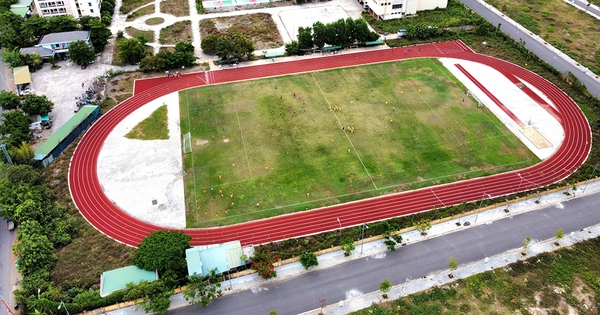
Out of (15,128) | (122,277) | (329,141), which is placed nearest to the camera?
(122,277)

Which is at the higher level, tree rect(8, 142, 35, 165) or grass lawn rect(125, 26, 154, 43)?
grass lawn rect(125, 26, 154, 43)

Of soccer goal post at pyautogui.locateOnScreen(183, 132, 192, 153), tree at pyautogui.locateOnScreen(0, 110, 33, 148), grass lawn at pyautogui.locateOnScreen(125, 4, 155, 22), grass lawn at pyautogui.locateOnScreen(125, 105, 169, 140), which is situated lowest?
soccer goal post at pyautogui.locateOnScreen(183, 132, 192, 153)

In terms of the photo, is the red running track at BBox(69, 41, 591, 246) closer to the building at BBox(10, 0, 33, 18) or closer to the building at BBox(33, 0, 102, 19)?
the building at BBox(33, 0, 102, 19)

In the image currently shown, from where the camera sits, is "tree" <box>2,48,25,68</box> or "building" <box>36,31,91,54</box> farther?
"building" <box>36,31,91,54</box>

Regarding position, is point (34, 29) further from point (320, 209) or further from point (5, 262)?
point (320, 209)

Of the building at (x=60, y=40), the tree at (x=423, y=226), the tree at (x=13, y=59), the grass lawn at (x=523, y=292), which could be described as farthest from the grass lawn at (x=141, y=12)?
the grass lawn at (x=523, y=292)

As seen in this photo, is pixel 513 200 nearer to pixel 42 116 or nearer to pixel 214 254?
pixel 214 254

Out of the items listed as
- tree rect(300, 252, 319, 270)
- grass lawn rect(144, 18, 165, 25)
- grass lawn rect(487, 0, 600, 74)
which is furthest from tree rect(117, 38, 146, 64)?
grass lawn rect(487, 0, 600, 74)

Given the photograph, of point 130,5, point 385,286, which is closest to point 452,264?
point 385,286
